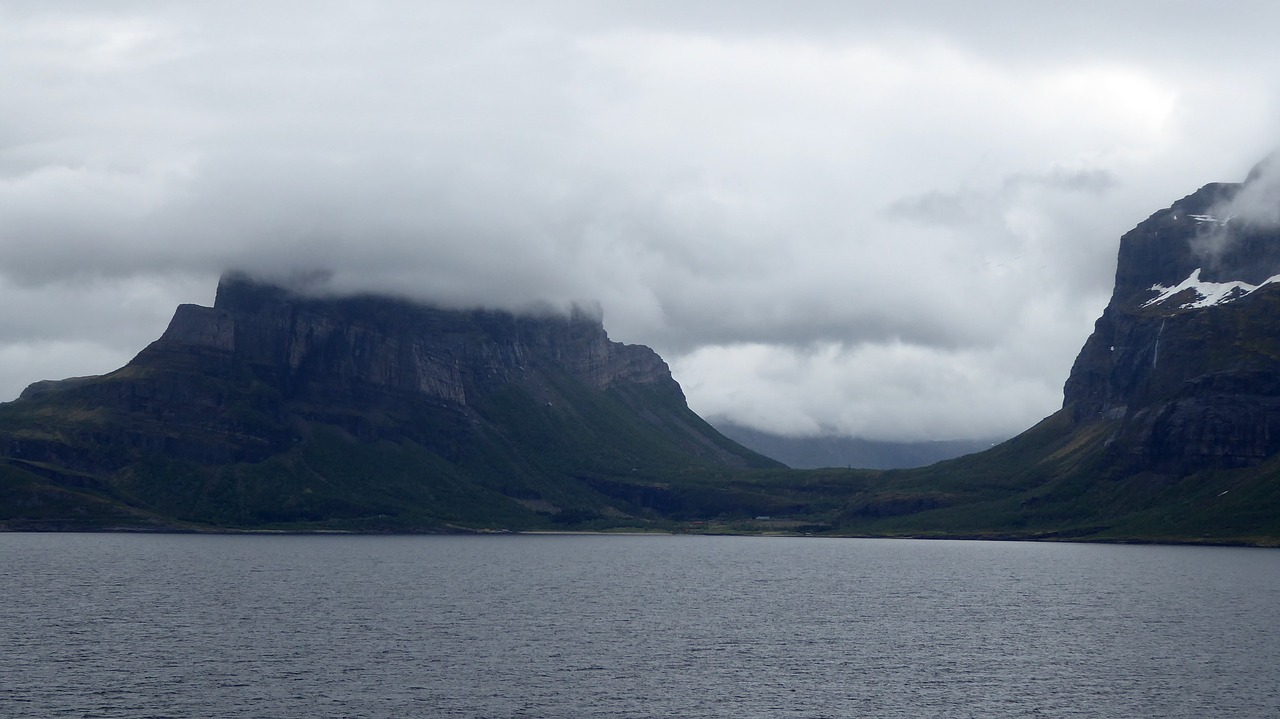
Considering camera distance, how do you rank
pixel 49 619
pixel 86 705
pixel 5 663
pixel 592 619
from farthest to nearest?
pixel 592 619 < pixel 49 619 < pixel 5 663 < pixel 86 705

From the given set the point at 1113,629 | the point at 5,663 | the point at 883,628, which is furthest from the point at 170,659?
the point at 1113,629

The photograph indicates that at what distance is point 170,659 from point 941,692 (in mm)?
A: 88668

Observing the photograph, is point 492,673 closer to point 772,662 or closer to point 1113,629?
point 772,662

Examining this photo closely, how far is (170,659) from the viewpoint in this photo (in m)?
142

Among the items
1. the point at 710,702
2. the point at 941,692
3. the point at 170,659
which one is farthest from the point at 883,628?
the point at 170,659

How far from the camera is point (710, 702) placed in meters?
124

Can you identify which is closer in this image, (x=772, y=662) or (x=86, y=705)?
(x=86, y=705)

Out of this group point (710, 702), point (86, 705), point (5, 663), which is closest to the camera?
point (86, 705)

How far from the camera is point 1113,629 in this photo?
181625 mm

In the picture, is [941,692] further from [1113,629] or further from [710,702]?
[1113,629]

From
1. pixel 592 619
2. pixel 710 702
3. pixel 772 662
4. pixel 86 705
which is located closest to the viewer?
pixel 86 705

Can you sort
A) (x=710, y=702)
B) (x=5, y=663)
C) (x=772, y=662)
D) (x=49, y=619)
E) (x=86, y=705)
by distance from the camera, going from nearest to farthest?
(x=86, y=705) → (x=710, y=702) → (x=5, y=663) → (x=772, y=662) → (x=49, y=619)

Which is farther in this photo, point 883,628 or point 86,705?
point 883,628

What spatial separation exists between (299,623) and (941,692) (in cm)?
9549
